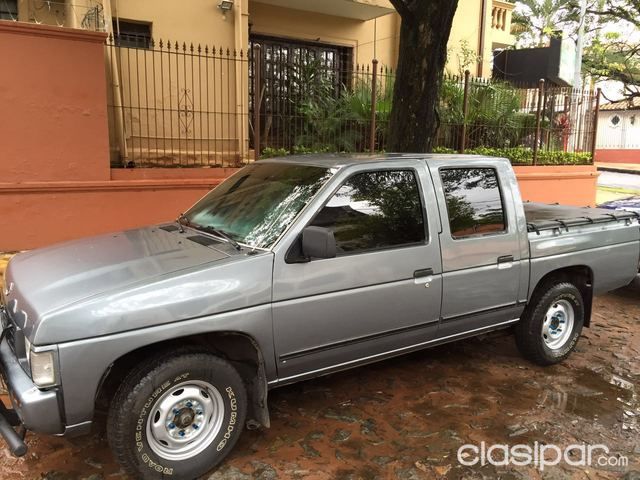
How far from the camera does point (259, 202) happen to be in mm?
3705

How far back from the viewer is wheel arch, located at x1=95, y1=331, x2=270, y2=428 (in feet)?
9.53

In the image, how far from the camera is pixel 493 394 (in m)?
4.20

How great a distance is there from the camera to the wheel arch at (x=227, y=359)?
2906 millimetres

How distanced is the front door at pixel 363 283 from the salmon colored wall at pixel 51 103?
4495 millimetres

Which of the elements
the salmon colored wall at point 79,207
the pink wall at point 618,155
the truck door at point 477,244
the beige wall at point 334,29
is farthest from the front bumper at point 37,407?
the pink wall at point 618,155

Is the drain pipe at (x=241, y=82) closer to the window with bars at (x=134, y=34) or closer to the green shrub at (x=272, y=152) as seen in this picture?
the green shrub at (x=272, y=152)

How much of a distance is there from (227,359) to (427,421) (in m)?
1.53

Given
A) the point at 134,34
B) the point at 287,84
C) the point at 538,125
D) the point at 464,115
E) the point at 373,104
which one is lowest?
the point at 538,125

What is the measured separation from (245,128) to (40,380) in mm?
7273

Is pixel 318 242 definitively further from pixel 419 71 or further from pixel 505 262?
pixel 419 71

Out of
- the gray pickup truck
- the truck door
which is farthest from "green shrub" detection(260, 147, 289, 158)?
the truck door

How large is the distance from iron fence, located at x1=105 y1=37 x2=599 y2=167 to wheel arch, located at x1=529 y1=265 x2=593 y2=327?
4.61 metres

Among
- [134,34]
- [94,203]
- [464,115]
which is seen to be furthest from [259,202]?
[464,115]

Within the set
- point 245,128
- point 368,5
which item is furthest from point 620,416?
point 368,5
